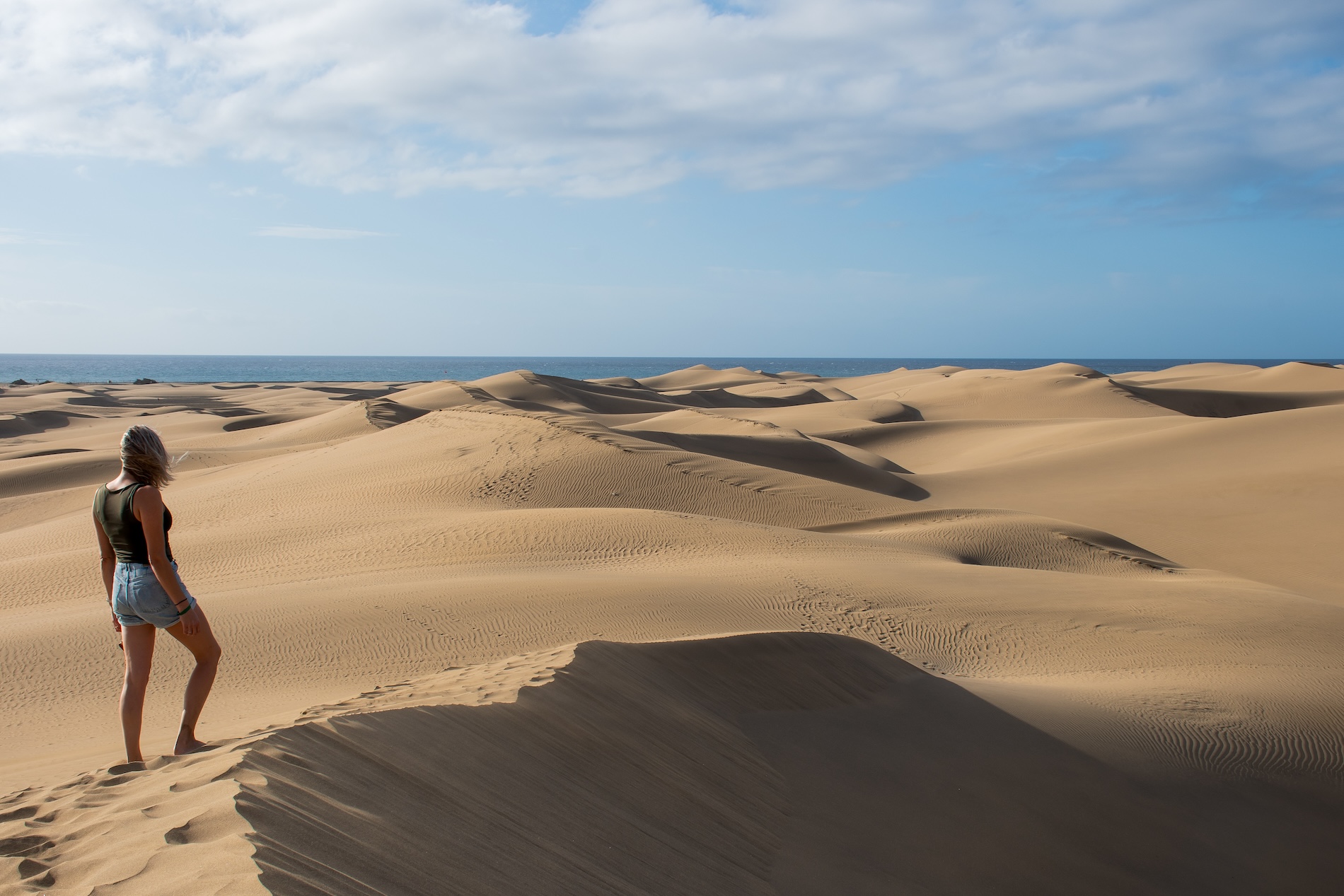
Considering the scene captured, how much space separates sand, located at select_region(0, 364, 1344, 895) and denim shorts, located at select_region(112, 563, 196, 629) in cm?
61

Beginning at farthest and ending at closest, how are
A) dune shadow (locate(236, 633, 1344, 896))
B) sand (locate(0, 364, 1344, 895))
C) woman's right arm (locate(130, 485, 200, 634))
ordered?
woman's right arm (locate(130, 485, 200, 634))
sand (locate(0, 364, 1344, 895))
dune shadow (locate(236, 633, 1344, 896))

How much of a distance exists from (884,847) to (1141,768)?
6.90 ft

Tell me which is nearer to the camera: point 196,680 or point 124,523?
point 124,523

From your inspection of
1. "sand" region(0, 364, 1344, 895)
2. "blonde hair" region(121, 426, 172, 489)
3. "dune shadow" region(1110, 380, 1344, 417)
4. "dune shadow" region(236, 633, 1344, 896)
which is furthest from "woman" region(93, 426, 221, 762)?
"dune shadow" region(1110, 380, 1344, 417)

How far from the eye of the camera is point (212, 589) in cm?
880

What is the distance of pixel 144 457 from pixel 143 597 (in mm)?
592

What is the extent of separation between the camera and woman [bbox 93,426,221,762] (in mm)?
3801

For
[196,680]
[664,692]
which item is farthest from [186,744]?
[664,692]

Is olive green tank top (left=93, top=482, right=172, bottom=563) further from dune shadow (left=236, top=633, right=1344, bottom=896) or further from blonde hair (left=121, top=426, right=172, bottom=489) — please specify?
dune shadow (left=236, top=633, right=1344, bottom=896)

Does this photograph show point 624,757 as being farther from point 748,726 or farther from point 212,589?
point 212,589

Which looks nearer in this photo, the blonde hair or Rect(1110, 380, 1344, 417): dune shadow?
the blonde hair

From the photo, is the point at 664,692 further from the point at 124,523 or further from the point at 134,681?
the point at 124,523

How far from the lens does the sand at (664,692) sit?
3.29 meters

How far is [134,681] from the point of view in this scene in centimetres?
396
